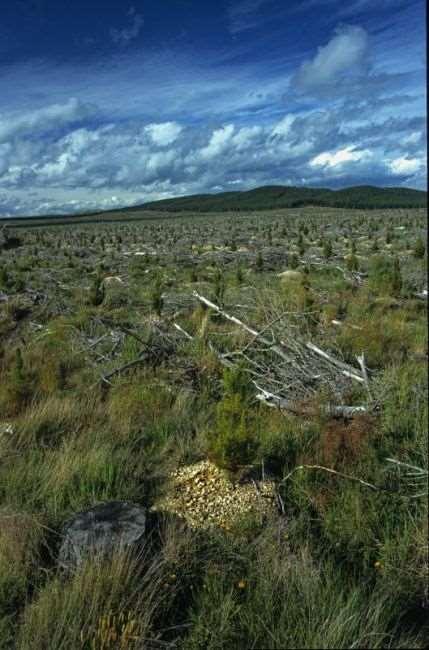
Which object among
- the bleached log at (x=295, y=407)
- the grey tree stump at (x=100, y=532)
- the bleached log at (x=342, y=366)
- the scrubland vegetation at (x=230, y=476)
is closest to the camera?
the scrubland vegetation at (x=230, y=476)

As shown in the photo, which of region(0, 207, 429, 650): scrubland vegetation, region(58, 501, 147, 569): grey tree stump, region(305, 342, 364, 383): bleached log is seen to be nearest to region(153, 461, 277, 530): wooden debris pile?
region(0, 207, 429, 650): scrubland vegetation

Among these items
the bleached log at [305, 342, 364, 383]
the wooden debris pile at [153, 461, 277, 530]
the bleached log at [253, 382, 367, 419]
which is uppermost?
the bleached log at [305, 342, 364, 383]

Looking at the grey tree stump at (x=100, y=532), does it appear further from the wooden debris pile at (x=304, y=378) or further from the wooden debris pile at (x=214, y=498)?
the wooden debris pile at (x=304, y=378)

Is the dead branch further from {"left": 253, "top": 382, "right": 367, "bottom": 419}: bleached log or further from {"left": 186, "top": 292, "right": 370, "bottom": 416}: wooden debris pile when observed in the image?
{"left": 186, "top": 292, "right": 370, "bottom": 416}: wooden debris pile

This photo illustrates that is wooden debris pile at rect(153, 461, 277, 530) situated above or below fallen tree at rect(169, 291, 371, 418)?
below

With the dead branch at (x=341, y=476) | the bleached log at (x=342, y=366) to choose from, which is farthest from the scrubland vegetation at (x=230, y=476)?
the bleached log at (x=342, y=366)

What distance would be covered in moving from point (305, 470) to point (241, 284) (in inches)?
494

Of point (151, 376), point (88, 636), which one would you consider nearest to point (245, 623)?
point (88, 636)

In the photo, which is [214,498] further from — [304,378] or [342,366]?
[342,366]

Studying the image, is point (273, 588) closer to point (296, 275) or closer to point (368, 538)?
point (368, 538)

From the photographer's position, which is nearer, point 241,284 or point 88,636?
point 88,636

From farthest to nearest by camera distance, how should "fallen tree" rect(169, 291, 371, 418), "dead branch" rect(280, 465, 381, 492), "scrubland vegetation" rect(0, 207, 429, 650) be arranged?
1. "fallen tree" rect(169, 291, 371, 418)
2. "dead branch" rect(280, 465, 381, 492)
3. "scrubland vegetation" rect(0, 207, 429, 650)

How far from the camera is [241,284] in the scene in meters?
16.7

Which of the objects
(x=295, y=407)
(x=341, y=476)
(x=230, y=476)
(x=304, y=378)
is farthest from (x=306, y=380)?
(x=230, y=476)
